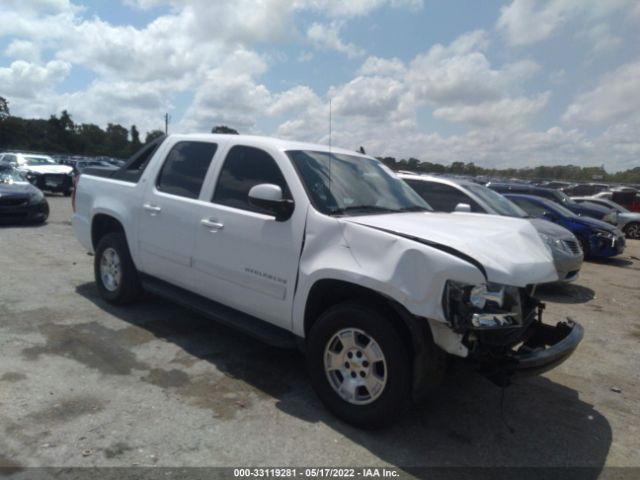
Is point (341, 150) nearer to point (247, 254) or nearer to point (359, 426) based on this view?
point (247, 254)

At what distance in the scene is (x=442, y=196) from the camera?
Result: 27.7 feet

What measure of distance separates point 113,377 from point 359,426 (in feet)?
6.48

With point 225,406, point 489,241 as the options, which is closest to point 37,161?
point 225,406

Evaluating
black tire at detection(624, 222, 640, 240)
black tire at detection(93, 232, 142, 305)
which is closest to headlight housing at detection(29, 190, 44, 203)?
black tire at detection(93, 232, 142, 305)

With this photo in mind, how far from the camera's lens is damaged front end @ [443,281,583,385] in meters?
2.82

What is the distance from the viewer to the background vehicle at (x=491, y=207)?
7.49 meters

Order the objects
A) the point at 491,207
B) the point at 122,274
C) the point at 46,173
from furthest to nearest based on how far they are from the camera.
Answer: the point at 46,173 < the point at 491,207 < the point at 122,274

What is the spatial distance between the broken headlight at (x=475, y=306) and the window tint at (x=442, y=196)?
210 inches

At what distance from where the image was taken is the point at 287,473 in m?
2.81

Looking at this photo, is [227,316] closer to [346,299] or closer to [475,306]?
[346,299]

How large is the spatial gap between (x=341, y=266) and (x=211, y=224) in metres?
1.43

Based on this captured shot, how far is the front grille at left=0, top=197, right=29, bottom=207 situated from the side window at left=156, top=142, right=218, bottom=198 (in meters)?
7.69

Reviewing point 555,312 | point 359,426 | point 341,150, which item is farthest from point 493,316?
point 555,312

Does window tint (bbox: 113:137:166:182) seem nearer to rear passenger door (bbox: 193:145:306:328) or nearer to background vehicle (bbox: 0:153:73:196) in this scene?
rear passenger door (bbox: 193:145:306:328)
